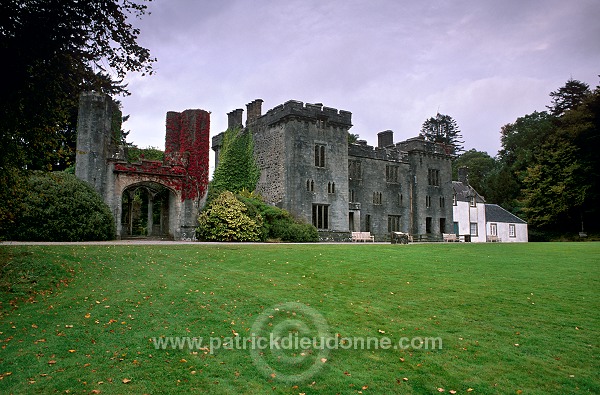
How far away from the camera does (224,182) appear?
33406mm

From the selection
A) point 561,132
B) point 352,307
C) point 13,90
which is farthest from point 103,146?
point 561,132

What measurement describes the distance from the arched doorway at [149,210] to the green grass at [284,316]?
39.9 feet

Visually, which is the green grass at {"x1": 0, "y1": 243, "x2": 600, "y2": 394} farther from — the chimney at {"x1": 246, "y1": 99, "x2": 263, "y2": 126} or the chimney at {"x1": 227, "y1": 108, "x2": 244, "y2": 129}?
the chimney at {"x1": 227, "y1": 108, "x2": 244, "y2": 129}

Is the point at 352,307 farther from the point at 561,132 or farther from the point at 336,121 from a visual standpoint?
the point at 561,132

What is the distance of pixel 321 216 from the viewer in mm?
31297

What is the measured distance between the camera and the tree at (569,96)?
4822 cm

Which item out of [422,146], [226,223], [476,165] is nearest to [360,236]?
[226,223]

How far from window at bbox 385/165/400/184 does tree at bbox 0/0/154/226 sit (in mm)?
28642

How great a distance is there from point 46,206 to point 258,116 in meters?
17.6

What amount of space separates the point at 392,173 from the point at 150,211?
64.1ft

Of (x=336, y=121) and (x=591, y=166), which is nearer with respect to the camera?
(x=336, y=121)

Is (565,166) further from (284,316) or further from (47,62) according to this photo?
(47,62)

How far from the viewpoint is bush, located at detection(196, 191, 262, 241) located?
24.0 m

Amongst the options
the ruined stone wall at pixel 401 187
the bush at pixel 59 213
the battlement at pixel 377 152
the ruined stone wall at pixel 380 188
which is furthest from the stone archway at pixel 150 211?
the battlement at pixel 377 152
